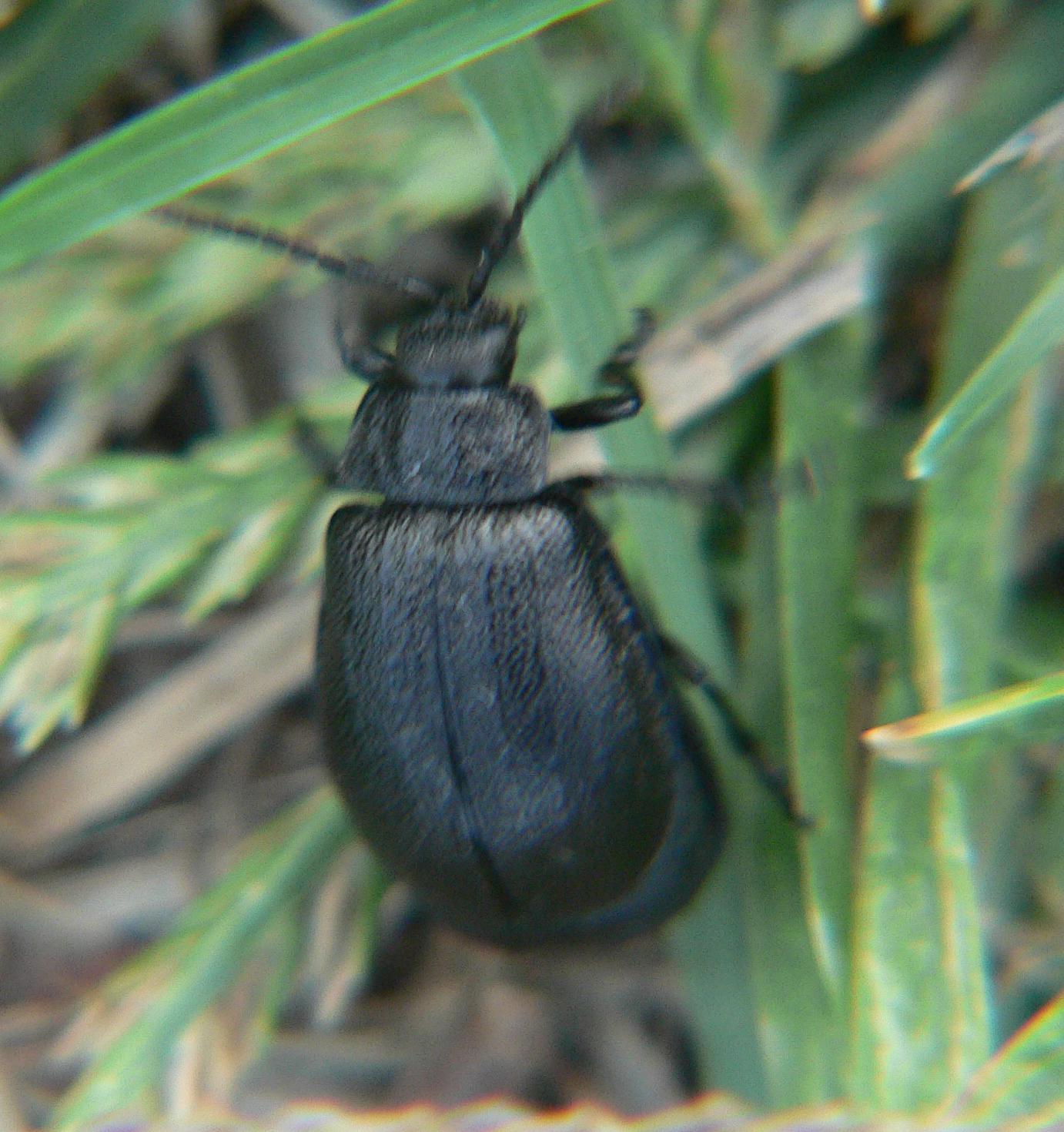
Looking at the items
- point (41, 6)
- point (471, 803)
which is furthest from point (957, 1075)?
point (41, 6)

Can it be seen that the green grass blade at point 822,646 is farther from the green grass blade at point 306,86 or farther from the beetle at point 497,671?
the green grass blade at point 306,86

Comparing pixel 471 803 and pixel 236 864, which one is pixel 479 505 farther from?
pixel 236 864

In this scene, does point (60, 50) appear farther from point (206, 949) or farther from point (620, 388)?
point (206, 949)

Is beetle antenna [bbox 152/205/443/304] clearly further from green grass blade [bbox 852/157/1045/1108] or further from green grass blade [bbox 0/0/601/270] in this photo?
green grass blade [bbox 852/157/1045/1108]

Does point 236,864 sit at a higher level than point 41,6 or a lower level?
lower

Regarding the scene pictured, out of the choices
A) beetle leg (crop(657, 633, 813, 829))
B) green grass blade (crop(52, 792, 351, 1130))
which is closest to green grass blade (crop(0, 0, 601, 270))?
beetle leg (crop(657, 633, 813, 829))

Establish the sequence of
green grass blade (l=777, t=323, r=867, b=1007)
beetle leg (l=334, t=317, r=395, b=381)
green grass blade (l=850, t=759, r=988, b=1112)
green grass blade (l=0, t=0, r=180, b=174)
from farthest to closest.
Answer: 1. beetle leg (l=334, t=317, r=395, b=381)
2. green grass blade (l=0, t=0, r=180, b=174)
3. green grass blade (l=777, t=323, r=867, b=1007)
4. green grass blade (l=850, t=759, r=988, b=1112)
